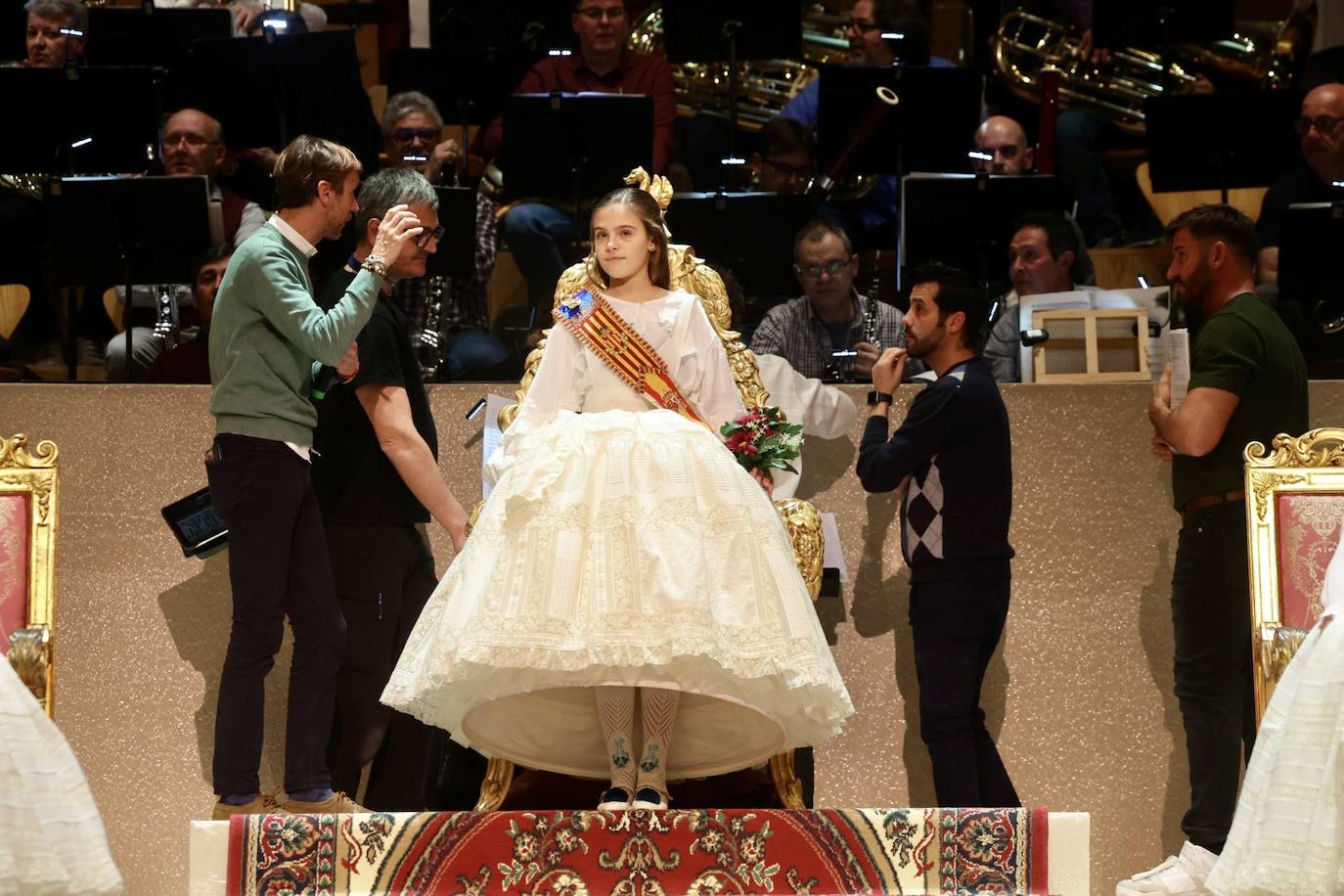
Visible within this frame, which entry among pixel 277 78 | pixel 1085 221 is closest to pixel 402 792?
pixel 277 78

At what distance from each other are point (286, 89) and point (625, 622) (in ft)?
10.7

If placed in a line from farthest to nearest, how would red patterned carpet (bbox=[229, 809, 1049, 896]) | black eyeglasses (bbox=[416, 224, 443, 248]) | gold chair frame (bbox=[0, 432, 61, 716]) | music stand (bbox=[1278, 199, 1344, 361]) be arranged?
music stand (bbox=[1278, 199, 1344, 361]) < black eyeglasses (bbox=[416, 224, 443, 248]) < gold chair frame (bbox=[0, 432, 61, 716]) < red patterned carpet (bbox=[229, 809, 1049, 896])

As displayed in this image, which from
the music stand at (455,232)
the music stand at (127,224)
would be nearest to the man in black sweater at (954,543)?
the music stand at (455,232)

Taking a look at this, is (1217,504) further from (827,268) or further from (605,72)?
(605,72)

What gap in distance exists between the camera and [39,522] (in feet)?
12.8

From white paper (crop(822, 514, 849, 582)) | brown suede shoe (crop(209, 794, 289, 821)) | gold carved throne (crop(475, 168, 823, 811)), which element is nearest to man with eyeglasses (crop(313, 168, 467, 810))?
gold carved throne (crop(475, 168, 823, 811))

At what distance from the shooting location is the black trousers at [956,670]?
439cm

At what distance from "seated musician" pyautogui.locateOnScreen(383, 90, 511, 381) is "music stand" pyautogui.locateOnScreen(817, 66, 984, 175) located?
119cm

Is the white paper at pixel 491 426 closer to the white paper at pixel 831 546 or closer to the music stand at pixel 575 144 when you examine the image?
the white paper at pixel 831 546

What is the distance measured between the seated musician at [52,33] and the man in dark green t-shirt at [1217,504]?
4050 millimetres

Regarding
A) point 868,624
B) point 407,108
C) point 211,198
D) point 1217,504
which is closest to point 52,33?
point 211,198

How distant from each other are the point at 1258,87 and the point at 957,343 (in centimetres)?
351

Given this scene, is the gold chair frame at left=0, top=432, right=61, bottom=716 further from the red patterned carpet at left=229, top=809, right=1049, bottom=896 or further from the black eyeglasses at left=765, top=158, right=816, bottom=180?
A: the black eyeglasses at left=765, top=158, right=816, bottom=180

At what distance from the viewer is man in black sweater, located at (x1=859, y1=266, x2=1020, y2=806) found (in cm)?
441
